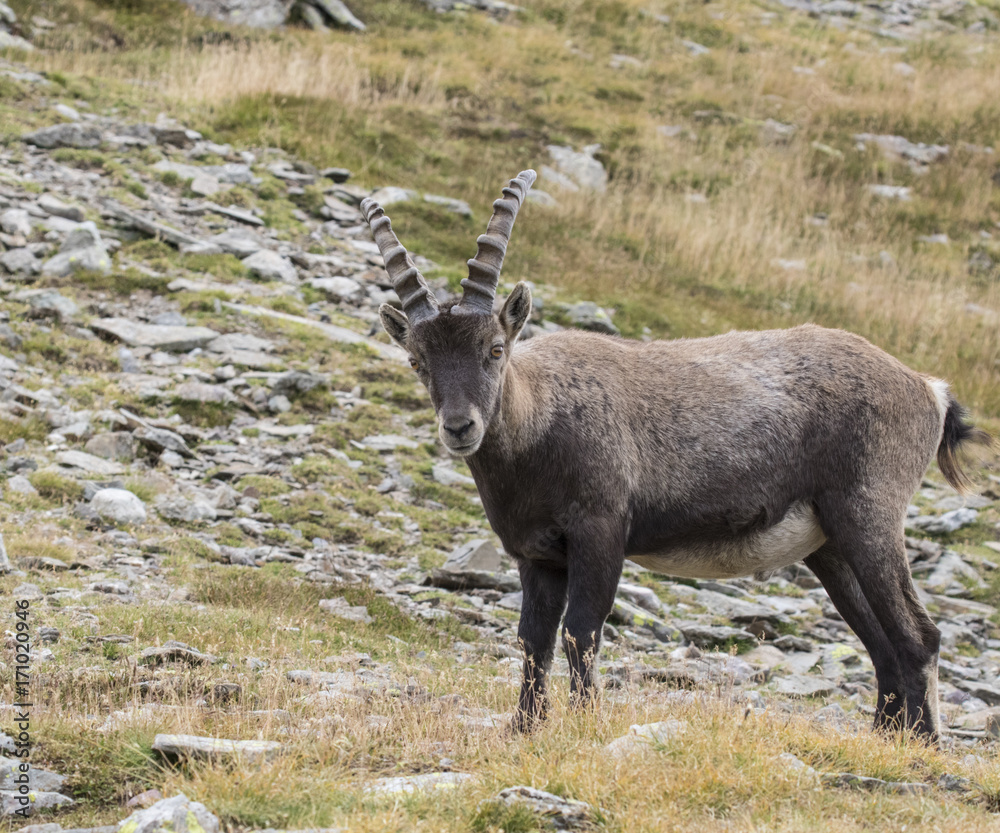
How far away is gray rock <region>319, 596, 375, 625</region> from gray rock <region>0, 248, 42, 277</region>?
802cm

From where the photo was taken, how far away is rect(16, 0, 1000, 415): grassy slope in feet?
63.3

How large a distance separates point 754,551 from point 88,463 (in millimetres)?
7099

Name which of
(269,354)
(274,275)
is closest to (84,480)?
(269,354)

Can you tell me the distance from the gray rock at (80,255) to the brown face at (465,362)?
9347 mm

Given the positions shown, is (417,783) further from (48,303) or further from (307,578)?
(48,303)

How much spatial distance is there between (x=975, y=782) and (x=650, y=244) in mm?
16687

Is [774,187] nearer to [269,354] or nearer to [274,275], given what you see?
[274,275]

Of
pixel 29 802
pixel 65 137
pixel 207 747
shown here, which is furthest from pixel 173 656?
pixel 65 137

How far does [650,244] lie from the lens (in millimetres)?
21234

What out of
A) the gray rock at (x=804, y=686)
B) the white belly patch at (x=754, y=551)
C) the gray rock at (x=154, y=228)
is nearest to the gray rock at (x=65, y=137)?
the gray rock at (x=154, y=228)

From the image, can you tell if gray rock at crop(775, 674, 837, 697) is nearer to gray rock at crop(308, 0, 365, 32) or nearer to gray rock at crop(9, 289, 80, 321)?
gray rock at crop(9, 289, 80, 321)

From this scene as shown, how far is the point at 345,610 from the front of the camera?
30.4 feet

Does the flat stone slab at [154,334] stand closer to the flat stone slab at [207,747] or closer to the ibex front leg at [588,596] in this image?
the ibex front leg at [588,596]

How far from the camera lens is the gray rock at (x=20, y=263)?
47.1 feet
